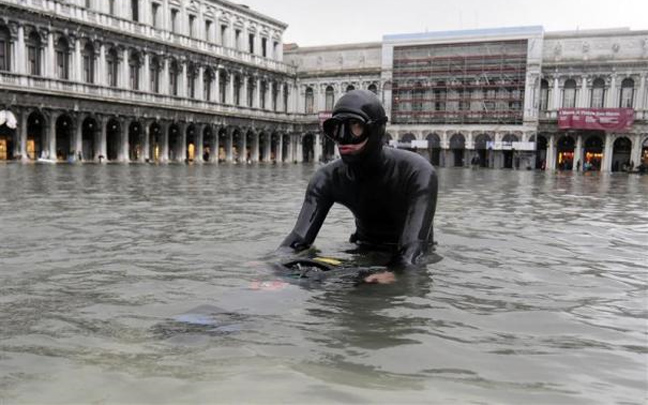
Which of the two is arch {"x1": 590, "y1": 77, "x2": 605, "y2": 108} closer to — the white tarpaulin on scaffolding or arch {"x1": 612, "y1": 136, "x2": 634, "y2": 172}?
arch {"x1": 612, "y1": 136, "x2": 634, "y2": 172}

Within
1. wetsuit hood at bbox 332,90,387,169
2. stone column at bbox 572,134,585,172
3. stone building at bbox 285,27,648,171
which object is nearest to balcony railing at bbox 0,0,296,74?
stone building at bbox 285,27,648,171

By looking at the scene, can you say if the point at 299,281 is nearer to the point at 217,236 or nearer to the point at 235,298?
the point at 235,298

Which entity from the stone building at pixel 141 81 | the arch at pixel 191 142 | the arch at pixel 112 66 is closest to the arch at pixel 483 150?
the stone building at pixel 141 81

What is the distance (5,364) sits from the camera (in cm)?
263

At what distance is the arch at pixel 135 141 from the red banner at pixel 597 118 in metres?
35.3

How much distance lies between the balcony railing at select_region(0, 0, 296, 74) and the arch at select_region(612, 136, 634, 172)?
3187 centimetres

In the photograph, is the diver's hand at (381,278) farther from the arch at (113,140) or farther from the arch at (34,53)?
the arch at (113,140)

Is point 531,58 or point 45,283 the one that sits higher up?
point 531,58

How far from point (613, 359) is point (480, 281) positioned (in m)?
1.85

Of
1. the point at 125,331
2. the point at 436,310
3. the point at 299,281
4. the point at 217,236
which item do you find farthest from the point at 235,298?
the point at 217,236

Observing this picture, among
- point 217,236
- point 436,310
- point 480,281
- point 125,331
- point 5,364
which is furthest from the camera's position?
point 217,236

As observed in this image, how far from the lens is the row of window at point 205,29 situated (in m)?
45.8

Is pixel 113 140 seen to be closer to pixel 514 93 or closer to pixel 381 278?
pixel 514 93

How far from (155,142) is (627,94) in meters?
39.9
